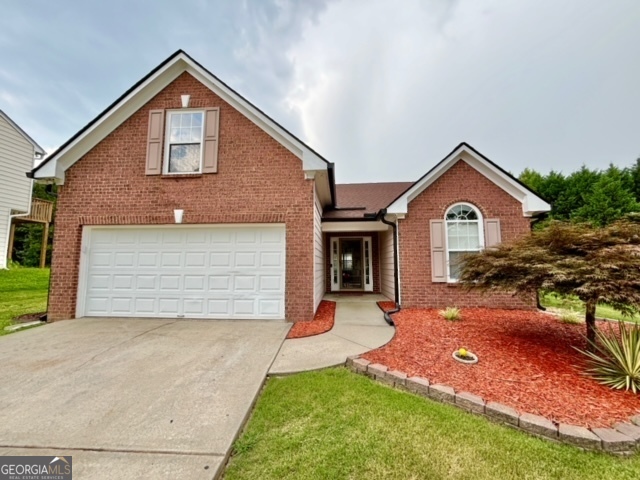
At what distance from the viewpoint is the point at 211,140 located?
24.7 feet

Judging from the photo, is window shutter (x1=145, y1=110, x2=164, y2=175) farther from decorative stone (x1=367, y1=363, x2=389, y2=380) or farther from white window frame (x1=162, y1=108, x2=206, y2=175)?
decorative stone (x1=367, y1=363, x2=389, y2=380)

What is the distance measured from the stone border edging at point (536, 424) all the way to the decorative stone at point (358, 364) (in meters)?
0.46

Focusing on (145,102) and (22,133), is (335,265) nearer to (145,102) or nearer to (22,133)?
(145,102)

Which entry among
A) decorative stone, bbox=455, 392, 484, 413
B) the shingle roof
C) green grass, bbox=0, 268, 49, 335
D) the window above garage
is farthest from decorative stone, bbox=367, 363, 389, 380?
green grass, bbox=0, 268, 49, 335

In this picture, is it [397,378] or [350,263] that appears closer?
[397,378]

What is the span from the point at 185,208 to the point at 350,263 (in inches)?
301

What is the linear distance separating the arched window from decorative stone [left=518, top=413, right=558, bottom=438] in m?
5.74

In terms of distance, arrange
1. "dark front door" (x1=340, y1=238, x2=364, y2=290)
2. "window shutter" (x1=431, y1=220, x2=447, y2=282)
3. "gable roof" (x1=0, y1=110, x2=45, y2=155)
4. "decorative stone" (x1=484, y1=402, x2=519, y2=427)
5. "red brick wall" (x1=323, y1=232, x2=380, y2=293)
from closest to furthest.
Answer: "decorative stone" (x1=484, y1=402, x2=519, y2=427) < "window shutter" (x1=431, y1=220, x2=447, y2=282) < "red brick wall" (x1=323, y1=232, x2=380, y2=293) < "dark front door" (x1=340, y1=238, x2=364, y2=290) < "gable roof" (x1=0, y1=110, x2=45, y2=155)

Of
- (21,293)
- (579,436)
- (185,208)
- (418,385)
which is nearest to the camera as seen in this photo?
(579,436)

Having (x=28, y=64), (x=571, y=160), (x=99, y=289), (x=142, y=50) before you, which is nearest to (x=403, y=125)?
(x=142, y=50)

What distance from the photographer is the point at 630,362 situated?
3598mm

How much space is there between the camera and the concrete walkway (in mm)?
4301

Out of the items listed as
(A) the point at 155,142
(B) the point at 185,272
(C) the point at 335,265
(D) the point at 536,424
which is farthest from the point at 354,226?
(D) the point at 536,424

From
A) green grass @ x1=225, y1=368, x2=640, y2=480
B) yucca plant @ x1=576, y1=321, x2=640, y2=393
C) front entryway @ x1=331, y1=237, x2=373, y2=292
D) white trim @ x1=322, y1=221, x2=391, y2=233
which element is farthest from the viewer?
front entryway @ x1=331, y1=237, x2=373, y2=292
